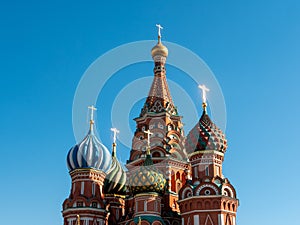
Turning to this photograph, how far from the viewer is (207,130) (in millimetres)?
29016

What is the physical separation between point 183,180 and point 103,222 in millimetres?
6011

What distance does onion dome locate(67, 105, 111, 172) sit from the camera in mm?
31516

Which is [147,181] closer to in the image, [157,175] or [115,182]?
[157,175]

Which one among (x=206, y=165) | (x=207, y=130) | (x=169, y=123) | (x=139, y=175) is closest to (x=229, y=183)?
(x=206, y=165)

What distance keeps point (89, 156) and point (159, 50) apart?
35.2 feet

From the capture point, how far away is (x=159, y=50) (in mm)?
37250

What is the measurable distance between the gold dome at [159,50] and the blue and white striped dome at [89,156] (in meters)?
9.06

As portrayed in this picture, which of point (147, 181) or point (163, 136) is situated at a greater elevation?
point (163, 136)

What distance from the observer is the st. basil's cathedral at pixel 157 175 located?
26750 mm

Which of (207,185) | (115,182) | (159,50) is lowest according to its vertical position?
(207,185)

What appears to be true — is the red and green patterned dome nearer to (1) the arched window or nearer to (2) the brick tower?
(2) the brick tower

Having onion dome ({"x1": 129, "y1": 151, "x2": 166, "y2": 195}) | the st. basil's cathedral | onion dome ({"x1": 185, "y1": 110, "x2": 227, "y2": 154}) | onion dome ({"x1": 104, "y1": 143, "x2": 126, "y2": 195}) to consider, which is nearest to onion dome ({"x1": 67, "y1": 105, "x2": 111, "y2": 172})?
the st. basil's cathedral

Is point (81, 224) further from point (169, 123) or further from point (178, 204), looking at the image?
point (169, 123)

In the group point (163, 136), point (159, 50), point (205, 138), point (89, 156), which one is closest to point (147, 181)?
point (205, 138)
